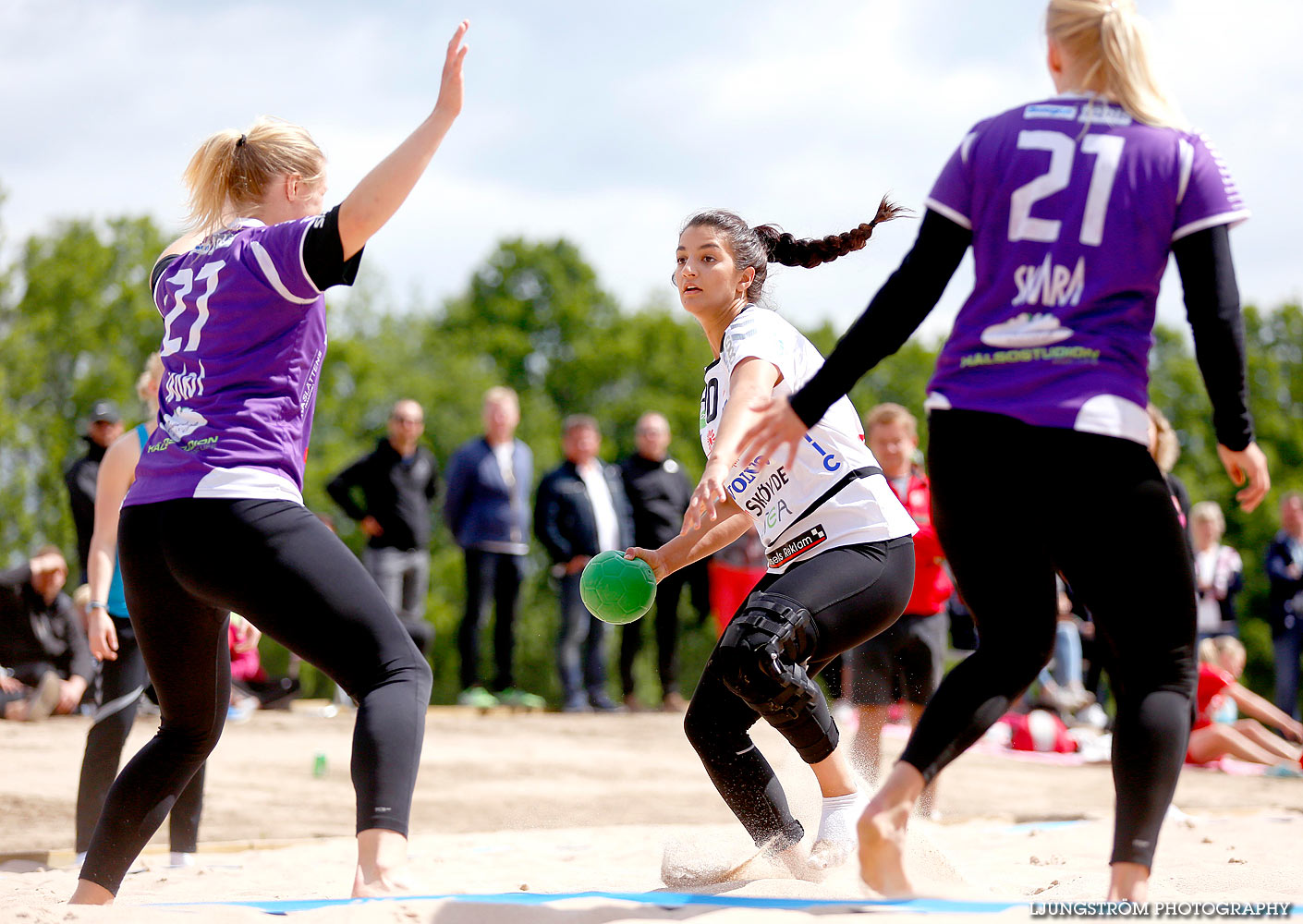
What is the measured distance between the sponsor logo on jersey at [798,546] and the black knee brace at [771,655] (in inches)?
10.9

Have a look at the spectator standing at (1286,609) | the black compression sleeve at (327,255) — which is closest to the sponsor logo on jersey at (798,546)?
the black compression sleeve at (327,255)

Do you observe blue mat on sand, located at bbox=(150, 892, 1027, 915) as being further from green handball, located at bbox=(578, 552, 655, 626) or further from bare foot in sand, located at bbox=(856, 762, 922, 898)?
green handball, located at bbox=(578, 552, 655, 626)

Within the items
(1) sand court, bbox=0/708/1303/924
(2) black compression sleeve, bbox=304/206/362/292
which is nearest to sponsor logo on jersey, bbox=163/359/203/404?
(2) black compression sleeve, bbox=304/206/362/292

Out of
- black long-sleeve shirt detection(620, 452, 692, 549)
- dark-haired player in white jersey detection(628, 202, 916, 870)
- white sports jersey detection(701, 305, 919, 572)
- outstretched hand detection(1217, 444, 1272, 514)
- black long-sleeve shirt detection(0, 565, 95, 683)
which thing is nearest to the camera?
outstretched hand detection(1217, 444, 1272, 514)

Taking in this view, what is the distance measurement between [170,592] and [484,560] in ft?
27.8

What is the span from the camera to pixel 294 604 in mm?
3316

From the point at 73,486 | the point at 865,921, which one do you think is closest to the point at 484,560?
the point at 73,486

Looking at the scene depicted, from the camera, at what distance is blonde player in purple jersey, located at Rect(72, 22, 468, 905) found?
3.32m

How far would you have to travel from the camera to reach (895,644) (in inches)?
288

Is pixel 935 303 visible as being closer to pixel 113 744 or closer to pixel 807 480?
pixel 807 480

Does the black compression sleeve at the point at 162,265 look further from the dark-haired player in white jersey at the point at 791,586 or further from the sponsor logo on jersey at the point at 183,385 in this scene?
the dark-haired player in white jersey at the point at 791,586

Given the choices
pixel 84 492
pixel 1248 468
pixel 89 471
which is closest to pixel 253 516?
pixel 1248 468

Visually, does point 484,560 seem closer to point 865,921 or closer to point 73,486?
point 73,486

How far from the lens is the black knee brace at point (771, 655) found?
3.79 m
